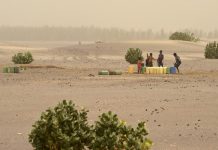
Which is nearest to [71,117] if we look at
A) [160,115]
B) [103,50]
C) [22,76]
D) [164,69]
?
[160,115]

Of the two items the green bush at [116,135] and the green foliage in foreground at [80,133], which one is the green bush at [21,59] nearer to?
the green foliage in foreground at [80,133]

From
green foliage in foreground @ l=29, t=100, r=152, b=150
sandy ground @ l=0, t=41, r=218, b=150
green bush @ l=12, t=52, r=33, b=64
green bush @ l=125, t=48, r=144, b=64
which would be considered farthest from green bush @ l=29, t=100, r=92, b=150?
green bush @ l=125, t=48, r=144, b=64

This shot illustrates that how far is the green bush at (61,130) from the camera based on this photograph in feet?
23.0

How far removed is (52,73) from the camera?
2841 centimetres

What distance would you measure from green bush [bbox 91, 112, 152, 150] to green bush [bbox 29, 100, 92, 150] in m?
0.23

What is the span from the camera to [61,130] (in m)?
7.10

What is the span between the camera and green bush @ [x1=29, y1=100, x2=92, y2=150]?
7.02m

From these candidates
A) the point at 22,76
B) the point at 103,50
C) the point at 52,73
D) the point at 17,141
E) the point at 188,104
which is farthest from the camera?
the point at 103,50

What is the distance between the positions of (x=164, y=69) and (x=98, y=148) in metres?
22.3

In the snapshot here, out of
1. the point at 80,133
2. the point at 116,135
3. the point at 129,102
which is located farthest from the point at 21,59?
the point at 116,135

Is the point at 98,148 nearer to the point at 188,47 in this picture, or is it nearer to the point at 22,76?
the point at 22,76

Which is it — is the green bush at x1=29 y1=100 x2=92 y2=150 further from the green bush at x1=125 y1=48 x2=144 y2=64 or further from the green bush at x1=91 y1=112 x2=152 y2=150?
the green bush at x1=125 y1=48 x2=144 y2=64

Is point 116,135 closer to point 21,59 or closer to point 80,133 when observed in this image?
point 80,133

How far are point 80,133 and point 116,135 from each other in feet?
1.93
